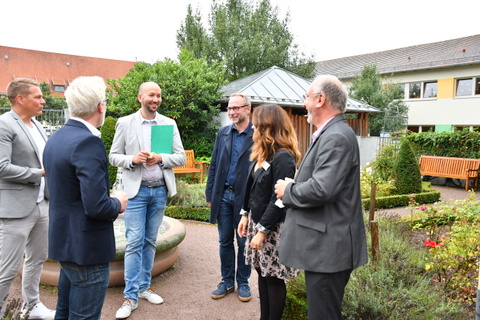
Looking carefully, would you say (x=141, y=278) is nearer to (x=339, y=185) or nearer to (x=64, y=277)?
(x=64, y=277)

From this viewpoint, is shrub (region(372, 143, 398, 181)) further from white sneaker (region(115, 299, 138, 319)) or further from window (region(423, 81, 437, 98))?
window (region(423, 81, 437, 98))

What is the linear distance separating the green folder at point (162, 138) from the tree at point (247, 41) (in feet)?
66.8

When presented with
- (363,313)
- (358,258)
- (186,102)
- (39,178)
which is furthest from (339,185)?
(186,102)

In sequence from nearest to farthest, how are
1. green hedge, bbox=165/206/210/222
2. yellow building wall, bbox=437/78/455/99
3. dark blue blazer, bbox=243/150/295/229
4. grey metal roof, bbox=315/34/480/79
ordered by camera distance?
1. dark blue blazer, bbox=243/150/295/229
2. green hedge, bbox=165/206/210/222
3. yellow building wall, bbox=437/78/455/99
4. grey metal roof, bbox=315/34/480/79

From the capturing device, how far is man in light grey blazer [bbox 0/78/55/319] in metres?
2.96

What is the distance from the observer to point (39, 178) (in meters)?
3.06

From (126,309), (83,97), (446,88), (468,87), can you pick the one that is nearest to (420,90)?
(446,88)

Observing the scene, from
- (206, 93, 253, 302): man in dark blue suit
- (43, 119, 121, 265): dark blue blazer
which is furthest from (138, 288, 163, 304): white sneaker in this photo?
(43, 119, 121, 265): dark blue blazer

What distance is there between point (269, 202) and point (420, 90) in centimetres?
2541

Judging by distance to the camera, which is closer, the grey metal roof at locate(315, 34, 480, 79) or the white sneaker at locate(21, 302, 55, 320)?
the white sneaker at locate(21, 302, 55, 320)

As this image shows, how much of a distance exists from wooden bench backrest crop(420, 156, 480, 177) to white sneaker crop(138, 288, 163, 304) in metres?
12.5

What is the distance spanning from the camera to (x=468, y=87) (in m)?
22.2

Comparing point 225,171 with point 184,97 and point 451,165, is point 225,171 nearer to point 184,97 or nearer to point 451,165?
point 184,97

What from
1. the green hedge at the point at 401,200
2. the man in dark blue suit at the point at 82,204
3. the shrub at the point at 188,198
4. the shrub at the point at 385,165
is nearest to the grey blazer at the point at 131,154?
the man in dark blue suit at the point at 82,204
